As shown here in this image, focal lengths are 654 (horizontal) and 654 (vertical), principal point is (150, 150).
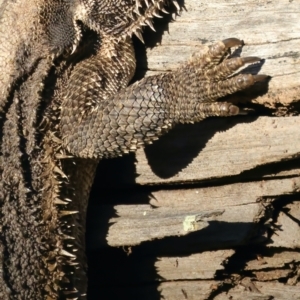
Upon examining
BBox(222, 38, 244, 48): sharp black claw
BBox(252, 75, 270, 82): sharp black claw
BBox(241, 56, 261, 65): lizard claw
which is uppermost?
BBox(222, 38, 244, 48): sharp black claw

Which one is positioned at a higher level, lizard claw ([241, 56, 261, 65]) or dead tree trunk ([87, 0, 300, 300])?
lizard claw ([241, 56, 261, 65])

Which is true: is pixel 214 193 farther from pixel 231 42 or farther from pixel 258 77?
pixel 231 42

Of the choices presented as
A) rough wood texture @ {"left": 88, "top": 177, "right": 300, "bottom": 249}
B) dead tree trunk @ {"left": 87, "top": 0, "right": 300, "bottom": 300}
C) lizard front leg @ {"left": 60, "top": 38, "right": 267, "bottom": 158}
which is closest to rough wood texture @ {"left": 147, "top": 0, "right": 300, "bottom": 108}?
dead tree trunk @ {"left": 87, "top": 0, "right": 300, "bottom": 300}

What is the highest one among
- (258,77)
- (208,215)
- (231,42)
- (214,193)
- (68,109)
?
(231,42)

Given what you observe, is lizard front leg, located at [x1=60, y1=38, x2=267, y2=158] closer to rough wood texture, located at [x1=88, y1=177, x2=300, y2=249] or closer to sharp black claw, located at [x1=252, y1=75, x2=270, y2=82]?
sharp black claw, located at [x1=252, y1=75, x2=270, y2=82]

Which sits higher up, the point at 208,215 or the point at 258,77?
the point at 258,77

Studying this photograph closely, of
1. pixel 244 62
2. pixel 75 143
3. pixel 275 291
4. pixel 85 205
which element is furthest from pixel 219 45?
pixel 275 291

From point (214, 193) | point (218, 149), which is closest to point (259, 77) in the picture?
point (218, 149)

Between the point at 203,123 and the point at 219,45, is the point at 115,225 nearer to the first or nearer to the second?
the point at 203,123
